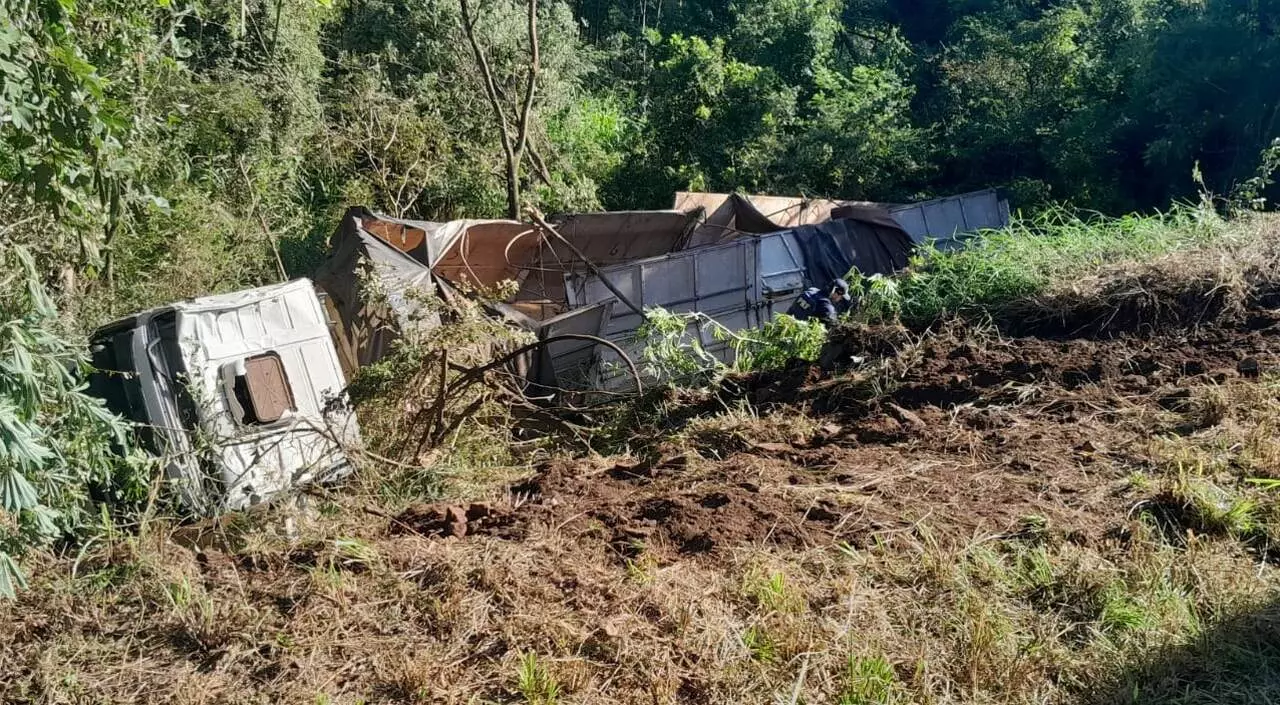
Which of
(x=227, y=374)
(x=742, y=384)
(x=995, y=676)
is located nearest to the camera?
(x=995, y=676)

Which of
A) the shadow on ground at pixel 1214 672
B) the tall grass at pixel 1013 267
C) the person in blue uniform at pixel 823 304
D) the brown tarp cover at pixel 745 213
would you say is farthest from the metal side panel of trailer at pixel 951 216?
the shadow on ground at pixel 1214 672

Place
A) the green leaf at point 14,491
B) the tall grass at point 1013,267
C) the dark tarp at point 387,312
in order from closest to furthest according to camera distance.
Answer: the green leaf at point 14,491, the tall grass at point 1013,267, the dark tarp at point 387,312

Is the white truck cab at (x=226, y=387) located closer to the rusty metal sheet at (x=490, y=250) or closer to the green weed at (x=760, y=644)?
the green weed at (x=760, y=644)

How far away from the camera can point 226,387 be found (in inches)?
217

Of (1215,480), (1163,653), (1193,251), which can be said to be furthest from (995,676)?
(1193,251)

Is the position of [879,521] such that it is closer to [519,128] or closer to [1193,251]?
[1193,251]

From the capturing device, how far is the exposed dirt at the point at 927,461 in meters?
3.52

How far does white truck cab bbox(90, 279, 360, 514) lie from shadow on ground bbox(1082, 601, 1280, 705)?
3.79 metres

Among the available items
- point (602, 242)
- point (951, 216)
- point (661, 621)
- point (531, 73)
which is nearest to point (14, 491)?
point (661, 621)

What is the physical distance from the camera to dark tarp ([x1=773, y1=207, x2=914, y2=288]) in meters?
10.9

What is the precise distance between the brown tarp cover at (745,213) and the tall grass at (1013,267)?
3.85 metres

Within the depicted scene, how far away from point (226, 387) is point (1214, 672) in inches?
202

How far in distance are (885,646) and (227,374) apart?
4.38 meters

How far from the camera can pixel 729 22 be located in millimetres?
22422
